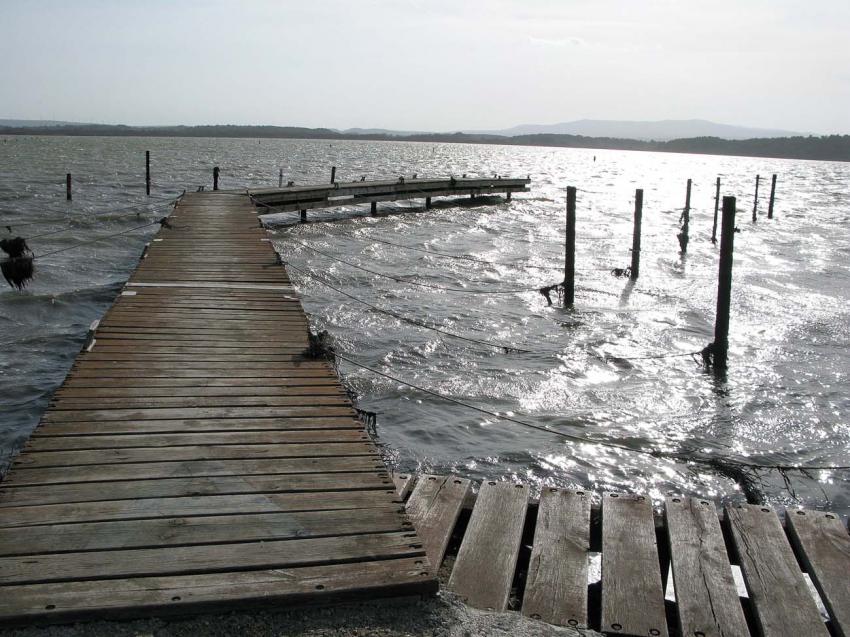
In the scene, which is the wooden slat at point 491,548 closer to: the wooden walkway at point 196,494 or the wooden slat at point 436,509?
the wooden slat at point 436,509

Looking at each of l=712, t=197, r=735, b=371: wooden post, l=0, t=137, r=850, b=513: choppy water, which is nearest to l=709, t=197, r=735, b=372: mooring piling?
l=712, t=197, r=735, b=371: wooden post

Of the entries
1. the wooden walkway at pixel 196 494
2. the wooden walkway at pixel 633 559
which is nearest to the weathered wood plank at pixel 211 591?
the wooden walkway at pixel 196 494

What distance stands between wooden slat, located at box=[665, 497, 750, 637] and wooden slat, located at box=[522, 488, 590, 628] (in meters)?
0.50

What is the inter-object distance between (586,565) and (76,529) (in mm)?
2707

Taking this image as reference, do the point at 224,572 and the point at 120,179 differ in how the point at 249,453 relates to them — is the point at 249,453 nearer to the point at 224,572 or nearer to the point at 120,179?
the point at 224,572

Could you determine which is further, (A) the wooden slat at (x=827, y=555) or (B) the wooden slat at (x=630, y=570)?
(A) the wooden slat at (x=827, y=555)

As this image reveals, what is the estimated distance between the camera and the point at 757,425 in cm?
966

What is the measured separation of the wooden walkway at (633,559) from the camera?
372 centimetres

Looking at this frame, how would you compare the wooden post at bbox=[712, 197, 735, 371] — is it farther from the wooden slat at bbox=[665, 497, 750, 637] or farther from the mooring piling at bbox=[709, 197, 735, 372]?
the wooden slat at bbox=[665, 497, 750, 637]

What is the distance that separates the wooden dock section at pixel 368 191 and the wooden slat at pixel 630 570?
1957 centimetres

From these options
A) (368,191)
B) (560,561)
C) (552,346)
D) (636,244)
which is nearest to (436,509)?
(560,561)

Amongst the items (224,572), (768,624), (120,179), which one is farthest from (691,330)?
(120,179)

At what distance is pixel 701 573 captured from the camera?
409cm

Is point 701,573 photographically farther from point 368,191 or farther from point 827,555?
point 368,191
